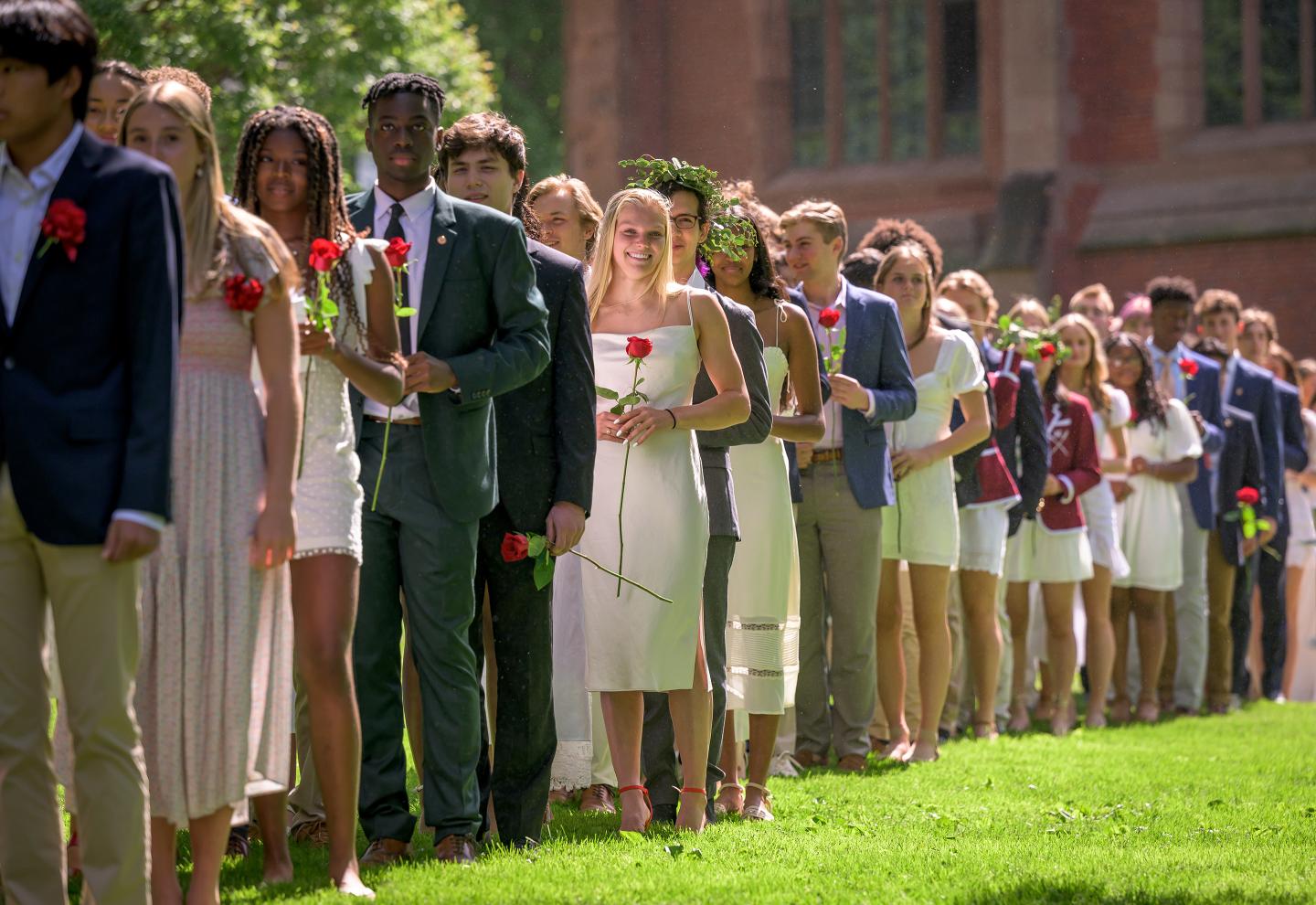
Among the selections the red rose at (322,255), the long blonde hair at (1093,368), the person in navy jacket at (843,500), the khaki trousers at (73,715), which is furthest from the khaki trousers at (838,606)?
the khaki trousers at (73,715)

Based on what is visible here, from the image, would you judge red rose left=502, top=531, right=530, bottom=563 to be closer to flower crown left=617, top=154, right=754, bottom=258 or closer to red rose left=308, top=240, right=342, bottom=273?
red rose left=308, top=240, right=342, bottom=273

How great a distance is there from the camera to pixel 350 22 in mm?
22281

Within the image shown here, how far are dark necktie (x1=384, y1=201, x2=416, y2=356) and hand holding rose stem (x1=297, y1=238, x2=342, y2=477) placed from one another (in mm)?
543

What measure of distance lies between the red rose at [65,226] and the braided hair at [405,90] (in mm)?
1955

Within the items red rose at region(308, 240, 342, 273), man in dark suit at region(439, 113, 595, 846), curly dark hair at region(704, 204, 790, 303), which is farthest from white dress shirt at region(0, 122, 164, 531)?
curly dark hair at region(704, 204, 790, 303)

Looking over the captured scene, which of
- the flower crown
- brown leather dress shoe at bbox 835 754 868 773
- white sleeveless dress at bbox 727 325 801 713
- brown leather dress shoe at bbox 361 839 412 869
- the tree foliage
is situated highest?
the tree foliage

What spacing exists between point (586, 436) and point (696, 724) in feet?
4.56

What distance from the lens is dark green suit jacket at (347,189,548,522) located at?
260 inches

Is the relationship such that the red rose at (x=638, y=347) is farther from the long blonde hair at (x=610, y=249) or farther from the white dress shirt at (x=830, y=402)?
the white dress shirt at (x=830, y=402)

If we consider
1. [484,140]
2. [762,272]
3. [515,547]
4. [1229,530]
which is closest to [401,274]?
[515,547]

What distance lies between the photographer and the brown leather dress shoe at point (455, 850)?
6.67m

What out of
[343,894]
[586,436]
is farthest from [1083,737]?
[343,894]

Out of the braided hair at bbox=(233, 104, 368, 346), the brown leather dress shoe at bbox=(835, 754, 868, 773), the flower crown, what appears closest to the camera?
the braided hair at bbox=(233, 104, 368, 346)

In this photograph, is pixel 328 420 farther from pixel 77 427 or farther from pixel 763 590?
pixel 763 590
